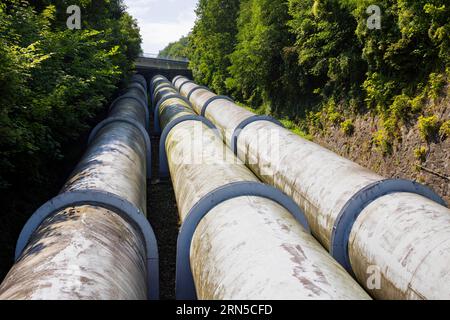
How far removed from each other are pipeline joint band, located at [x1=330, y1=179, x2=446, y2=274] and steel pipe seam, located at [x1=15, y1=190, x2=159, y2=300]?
119 inches

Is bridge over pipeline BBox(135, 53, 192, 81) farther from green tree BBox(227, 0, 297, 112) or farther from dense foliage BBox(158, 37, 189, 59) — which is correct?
green tree BBox(227, 0, 297, 112)

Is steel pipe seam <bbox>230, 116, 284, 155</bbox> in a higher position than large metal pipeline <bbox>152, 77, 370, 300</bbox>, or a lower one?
higher

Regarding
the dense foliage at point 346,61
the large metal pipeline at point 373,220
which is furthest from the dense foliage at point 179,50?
the large metal pipeline at point 373,220

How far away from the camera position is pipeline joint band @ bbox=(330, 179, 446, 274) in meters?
6.13

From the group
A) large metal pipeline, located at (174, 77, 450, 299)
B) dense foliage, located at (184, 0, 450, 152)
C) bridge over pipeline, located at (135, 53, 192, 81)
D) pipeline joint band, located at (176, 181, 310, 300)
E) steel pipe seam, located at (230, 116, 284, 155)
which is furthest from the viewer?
bridge over pipeline, located at (135, 53, 192, 81)

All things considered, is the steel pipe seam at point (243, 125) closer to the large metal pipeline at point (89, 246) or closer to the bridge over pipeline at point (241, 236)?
the bridge over pipeline at point (241, 236)

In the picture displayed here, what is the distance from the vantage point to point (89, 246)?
448cm

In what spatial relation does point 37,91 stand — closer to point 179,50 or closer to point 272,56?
point 272,56

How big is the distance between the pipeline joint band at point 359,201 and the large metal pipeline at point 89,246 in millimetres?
3044

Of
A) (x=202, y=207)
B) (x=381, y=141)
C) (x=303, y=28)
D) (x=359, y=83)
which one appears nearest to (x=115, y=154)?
(x=202, y=207)

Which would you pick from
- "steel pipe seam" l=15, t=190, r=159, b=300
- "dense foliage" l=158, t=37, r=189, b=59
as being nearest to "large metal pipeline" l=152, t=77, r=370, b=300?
"steel pipe seam" l=15, t=190, r=159, b=300

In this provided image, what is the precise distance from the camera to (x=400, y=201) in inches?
225

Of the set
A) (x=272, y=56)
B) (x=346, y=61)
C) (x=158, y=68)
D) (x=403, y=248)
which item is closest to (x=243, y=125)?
(x=346, y=61)

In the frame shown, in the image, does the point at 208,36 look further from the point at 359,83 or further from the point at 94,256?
the point at 94,256
